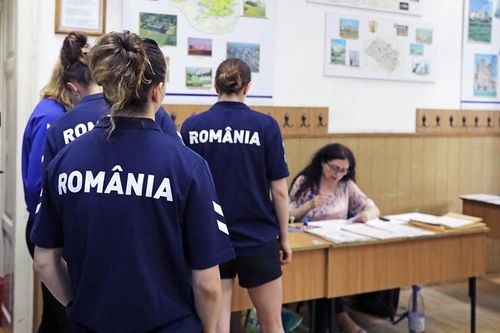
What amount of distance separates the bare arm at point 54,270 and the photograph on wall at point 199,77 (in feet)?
8.02

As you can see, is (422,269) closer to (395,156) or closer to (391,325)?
(391,325)

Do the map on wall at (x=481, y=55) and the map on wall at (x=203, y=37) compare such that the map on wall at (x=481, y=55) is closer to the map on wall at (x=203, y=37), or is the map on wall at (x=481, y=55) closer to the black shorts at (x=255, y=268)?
the map on wall at (x=203, y=37)

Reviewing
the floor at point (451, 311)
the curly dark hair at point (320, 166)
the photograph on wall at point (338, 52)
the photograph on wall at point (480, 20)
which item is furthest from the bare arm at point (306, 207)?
the photograph on wall at point (480, 20)

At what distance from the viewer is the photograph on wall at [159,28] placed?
3.64 metres

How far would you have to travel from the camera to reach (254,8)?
3.97m

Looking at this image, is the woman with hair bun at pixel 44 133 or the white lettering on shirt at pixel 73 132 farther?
the woman with hair bun at pixel 44 133

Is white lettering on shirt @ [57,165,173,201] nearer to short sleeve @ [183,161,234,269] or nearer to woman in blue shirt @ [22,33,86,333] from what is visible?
short sleeve @ [183,161,234,269]

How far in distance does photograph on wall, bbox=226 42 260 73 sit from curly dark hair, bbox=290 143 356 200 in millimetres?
748

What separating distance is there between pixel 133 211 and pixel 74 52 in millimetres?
1084

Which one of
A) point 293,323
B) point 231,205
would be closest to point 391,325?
point 293,323

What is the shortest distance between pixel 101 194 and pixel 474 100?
4.26 metres

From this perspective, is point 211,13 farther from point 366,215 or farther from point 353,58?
point 366,215

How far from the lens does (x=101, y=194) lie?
131 cm

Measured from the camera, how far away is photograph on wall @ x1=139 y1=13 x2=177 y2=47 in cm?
364
